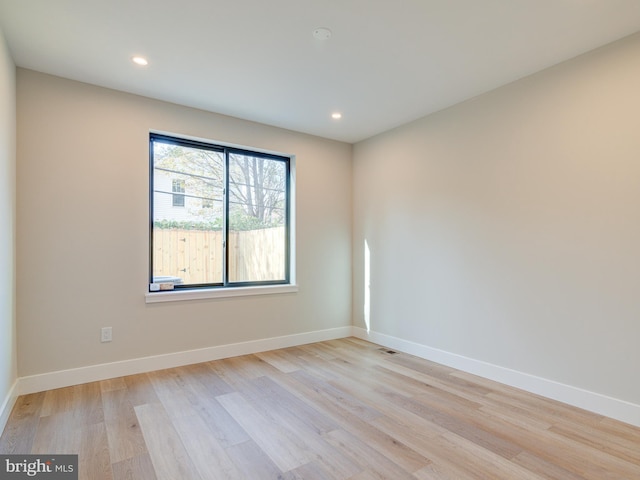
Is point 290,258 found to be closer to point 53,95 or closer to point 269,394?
point 269,394

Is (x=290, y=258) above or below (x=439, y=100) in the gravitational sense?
below

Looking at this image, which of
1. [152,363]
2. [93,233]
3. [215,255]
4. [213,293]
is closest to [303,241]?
[215,255]

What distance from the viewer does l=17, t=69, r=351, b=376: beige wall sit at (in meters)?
2.77

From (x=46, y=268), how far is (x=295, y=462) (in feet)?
8.24

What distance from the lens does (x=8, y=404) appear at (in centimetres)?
235

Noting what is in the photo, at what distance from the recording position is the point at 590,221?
8.23 ft

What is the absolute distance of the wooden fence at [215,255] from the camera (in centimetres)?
347

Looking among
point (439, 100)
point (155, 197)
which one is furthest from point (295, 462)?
point (439, 100)

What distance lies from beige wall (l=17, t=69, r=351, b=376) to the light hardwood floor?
41cm

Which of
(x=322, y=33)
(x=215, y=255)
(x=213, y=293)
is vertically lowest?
(x=213, y=293)

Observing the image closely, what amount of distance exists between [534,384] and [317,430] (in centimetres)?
184
